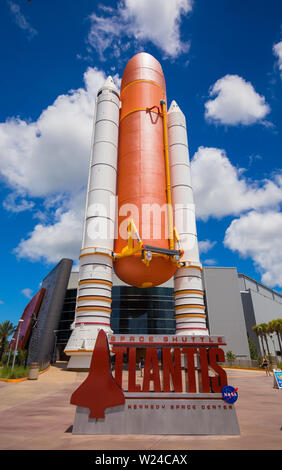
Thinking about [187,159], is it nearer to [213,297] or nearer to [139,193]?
[139,193]

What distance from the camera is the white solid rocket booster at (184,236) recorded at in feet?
86.6

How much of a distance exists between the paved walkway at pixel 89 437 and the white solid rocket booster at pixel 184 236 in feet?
40.3

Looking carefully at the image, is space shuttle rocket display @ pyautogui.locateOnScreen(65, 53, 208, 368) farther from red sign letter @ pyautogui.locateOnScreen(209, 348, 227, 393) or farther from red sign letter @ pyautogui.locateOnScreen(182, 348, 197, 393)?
red sign letter @ pyautogui.locateOnScreen(209, 348, 227, 393)

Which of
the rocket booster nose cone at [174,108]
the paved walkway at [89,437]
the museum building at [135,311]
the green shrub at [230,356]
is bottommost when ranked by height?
the paved walkway at [89,437]

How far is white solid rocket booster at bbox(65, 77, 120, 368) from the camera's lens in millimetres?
23312

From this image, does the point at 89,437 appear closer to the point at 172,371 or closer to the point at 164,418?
the point at 164,418

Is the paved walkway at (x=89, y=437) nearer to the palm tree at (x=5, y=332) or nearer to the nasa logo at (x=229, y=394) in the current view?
the nasa logo at (x=229, y=394)

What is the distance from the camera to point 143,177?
2727cm

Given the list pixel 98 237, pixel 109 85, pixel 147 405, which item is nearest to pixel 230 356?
pixel 98 237

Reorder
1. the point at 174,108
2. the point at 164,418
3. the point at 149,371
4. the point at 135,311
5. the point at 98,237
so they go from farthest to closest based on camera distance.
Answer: the point at 135,311
the point at 174,108
the point at 98,237
the point at 149,371
the point at 164,418

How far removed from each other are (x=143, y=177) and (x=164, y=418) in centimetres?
2197

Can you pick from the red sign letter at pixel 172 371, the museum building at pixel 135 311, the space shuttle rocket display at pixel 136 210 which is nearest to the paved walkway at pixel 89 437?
the red sign letter at pixel 172 371

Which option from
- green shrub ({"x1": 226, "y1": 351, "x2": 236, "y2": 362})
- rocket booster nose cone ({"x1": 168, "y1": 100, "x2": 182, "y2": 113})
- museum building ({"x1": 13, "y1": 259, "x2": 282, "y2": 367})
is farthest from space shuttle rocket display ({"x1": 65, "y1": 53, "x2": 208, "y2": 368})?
green shrub ({"x1": 226, "y1": 351, "x2": 236, "y2": 362})

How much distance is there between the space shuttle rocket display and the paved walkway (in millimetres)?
10956
